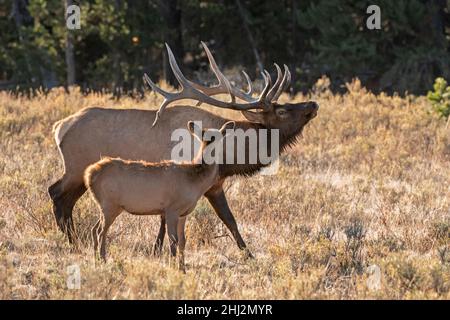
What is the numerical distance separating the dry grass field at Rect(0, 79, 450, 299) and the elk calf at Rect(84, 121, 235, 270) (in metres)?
0.40

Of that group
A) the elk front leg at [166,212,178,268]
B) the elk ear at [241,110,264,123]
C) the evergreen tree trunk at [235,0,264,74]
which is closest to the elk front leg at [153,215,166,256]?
the elk front leg at [166,212,178,268]

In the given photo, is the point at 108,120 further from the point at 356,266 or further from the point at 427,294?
the point at 427,294

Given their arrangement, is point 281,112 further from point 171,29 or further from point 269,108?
point 171,29

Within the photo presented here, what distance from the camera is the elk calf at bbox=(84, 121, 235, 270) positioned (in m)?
7.73

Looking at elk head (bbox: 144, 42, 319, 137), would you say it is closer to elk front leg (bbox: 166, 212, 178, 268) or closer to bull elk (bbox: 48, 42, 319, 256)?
bull elk (bbox: 48, 42, 319, 256)

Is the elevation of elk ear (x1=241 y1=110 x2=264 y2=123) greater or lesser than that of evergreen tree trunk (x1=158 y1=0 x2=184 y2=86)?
lesser

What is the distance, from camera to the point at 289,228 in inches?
380

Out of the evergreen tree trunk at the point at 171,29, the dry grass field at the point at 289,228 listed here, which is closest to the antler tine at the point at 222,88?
the dry grass field at the point at 289,228

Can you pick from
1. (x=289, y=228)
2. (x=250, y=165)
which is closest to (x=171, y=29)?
(x=289, y=228)

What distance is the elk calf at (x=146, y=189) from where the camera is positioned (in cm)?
773

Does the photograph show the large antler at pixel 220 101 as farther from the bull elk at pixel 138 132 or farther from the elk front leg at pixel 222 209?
the elk front leg at pixel 222 209
